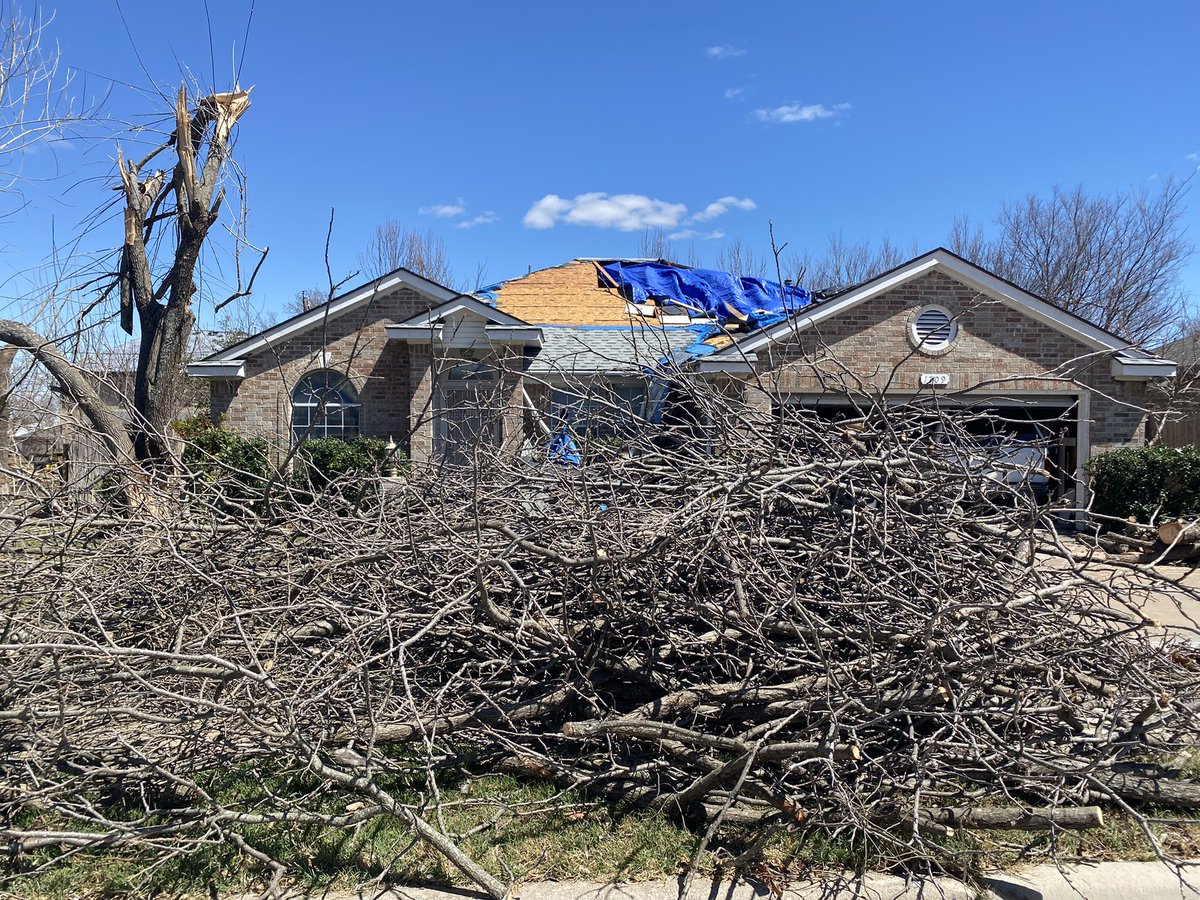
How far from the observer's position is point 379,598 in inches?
138

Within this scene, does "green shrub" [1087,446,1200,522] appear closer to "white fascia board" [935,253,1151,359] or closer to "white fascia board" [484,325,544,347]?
"white fascia board" [935,253,1151,359]

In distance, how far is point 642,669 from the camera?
12.3ft

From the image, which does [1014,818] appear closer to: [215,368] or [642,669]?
[642,669]

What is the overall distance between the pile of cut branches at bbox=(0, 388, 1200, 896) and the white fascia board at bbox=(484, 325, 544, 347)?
34.5 feet

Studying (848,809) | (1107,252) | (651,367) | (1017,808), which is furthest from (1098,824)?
(1107,252)

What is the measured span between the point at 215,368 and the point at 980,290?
1434 centimetres

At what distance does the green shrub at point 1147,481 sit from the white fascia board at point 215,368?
1517 centimetres

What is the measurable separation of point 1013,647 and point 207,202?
9.66m

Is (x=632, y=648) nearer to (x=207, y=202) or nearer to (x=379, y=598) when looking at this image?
(x=379, y=598)

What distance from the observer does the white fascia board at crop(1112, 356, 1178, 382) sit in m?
13.5

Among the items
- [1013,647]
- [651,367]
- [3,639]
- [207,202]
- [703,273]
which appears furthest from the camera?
[703,273]

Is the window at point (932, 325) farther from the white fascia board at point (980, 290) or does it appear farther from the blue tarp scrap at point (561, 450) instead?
the blue tarp scrap at point (561, 450)

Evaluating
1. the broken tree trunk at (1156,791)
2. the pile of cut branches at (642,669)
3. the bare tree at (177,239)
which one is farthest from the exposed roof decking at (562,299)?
the broken tree trunk at (1156,791)

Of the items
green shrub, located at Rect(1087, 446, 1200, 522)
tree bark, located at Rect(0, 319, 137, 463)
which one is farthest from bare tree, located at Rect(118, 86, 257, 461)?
green shrub, located at Rect(1087, 446, 1200, 522)
